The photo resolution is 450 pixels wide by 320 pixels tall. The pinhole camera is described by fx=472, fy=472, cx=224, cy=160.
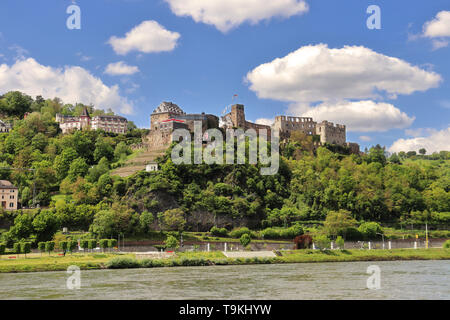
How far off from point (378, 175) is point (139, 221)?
53.8 metres

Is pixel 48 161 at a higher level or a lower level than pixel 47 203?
higher

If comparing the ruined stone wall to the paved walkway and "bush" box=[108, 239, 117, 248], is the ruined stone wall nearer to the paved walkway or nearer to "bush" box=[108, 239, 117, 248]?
the paved walkway

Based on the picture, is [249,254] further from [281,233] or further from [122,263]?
[122,263]

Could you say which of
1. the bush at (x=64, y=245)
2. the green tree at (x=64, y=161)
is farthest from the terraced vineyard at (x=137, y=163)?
the bush at (x=64, y=245)

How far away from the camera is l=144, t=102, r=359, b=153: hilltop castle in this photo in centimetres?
9544

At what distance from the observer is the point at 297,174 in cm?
9450

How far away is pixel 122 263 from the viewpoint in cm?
4931

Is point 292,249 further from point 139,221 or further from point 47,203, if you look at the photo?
point 47,203

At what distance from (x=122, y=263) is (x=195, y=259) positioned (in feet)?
27.6

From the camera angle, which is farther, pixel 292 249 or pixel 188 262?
pixel 292 249
